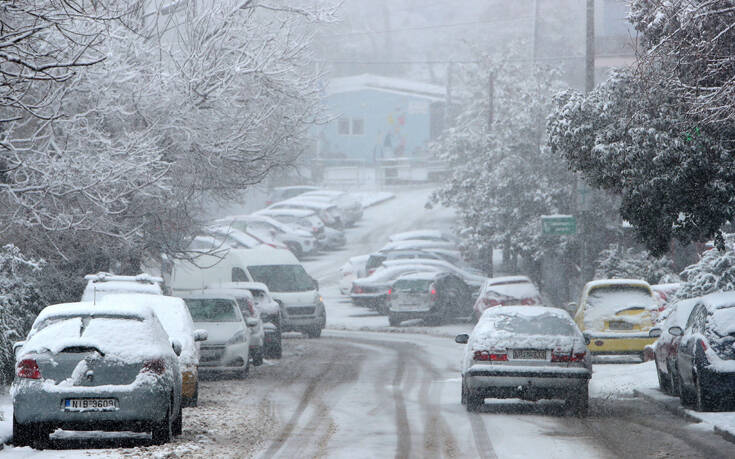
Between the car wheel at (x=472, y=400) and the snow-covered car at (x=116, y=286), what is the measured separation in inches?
245

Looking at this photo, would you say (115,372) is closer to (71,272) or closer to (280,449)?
(280,449)

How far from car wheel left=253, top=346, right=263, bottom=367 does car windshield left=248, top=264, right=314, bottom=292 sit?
7899 millimetres

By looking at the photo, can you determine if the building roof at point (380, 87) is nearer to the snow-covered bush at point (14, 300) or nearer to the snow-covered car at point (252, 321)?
the snow-covered car at point (252, 321)

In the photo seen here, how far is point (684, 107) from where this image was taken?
1625 cm

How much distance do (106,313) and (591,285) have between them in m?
13.4

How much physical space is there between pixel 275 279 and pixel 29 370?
68.2ft

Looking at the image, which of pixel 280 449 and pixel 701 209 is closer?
pixel 280 449

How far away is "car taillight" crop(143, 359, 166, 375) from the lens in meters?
12.4

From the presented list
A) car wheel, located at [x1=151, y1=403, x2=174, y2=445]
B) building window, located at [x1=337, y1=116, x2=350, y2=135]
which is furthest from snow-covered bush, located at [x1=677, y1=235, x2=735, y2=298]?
building window, located at [x1=337, y1=116, x2=350, y2=135]

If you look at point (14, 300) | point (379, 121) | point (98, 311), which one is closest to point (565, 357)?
point (98, 311)

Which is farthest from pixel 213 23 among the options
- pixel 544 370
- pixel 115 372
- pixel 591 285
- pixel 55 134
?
pixel 115 372

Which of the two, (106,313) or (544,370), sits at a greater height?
(106,313)

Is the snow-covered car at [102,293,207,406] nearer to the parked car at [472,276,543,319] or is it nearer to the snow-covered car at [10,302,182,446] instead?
the snow-covered car at [10,302,182,446]

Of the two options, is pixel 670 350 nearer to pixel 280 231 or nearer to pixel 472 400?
pixel 472 400
